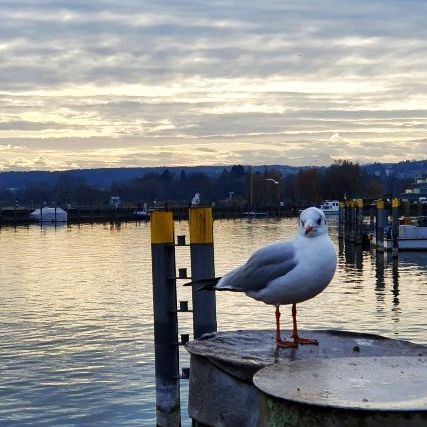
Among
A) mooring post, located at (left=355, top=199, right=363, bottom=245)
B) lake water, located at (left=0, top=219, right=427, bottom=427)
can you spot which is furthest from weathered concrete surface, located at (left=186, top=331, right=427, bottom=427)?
mooring post, located at (left=355, top=199, right=363, bottom=245)

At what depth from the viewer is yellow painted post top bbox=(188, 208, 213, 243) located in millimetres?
11453

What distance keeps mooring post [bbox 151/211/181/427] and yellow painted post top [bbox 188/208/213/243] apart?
31 cm

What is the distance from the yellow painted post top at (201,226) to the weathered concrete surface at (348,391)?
5552 mm

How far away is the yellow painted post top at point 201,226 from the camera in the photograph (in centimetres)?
1145

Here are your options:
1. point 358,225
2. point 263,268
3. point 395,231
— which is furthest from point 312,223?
point 358,225

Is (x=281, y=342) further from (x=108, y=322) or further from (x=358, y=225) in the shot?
(x=358, y=225)

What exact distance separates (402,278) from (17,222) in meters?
108

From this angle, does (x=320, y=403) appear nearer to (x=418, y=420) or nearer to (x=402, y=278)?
(x=418, y=420)

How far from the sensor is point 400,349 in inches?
324

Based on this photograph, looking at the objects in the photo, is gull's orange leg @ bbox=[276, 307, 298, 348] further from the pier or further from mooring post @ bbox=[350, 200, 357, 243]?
mooring post @ bbox=[350, 200, 357, 243]

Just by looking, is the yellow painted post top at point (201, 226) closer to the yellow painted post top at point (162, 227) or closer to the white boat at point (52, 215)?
the yellow painted post top at point (162, 227)

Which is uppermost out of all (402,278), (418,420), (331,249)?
(331,249)

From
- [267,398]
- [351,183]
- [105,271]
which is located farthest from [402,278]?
[351,183]

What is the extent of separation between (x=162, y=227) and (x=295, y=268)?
3.79 metres
